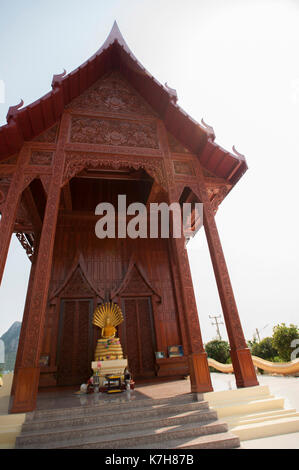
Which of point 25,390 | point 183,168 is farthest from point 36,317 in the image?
point 183,168

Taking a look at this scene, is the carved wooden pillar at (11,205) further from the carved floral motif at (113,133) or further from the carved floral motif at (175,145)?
the carved floral motif at (175,145)

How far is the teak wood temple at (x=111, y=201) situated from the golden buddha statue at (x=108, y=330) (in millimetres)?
277

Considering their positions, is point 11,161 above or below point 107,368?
above

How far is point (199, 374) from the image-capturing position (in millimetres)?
3510

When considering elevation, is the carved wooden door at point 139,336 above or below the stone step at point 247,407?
above


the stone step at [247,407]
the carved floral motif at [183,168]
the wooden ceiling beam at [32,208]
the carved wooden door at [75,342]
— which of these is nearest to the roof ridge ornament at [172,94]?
the carved floral motif at [183,168]

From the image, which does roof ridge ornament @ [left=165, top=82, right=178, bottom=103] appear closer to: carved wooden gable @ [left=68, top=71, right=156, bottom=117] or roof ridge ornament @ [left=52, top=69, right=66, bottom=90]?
carved wooden gable @ [left=68, top=71, right=156, bottom=117]

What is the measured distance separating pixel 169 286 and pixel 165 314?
2.65 ft

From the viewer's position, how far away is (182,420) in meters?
2.80

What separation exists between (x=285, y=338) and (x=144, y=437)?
1085cm

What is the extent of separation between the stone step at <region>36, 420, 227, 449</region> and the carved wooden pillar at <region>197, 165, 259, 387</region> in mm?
1105

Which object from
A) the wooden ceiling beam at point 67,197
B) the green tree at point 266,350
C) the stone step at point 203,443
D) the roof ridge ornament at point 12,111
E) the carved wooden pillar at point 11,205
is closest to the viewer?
the stone step at point 203,443

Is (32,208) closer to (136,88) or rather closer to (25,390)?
(136,88)

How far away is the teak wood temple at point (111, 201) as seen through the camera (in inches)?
156
